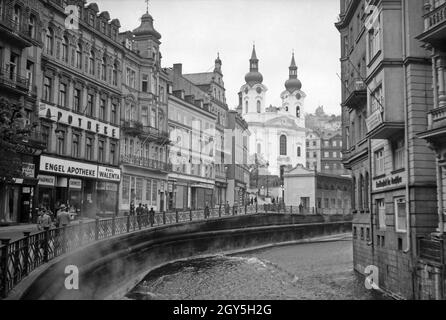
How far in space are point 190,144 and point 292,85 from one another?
89.6 metres

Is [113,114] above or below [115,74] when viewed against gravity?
below

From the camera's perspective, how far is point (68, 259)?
1658 cm

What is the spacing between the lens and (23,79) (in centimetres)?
3219

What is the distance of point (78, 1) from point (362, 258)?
27154 millimetres

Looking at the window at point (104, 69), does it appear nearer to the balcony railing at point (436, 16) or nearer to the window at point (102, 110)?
the window at point (102, 110)

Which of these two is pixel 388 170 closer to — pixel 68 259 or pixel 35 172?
pixel 68 259

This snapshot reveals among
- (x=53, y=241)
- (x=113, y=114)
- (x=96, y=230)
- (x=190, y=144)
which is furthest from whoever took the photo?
(x=190, y=144)

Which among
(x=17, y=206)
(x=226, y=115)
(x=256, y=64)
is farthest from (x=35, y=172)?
(x=256, y=64)

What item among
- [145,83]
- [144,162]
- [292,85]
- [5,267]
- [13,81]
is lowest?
[5,267]

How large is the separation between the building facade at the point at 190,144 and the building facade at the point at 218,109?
6.13 feet

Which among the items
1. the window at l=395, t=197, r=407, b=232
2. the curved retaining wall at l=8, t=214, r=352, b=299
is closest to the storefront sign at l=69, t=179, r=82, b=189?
the curved retaining wall at l=8, t=214, r=352, b=299

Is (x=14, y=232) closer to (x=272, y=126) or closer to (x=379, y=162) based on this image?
(x=379, y=162)

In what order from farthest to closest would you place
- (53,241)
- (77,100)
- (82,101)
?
(82,101)
(77,100)
(53,241)

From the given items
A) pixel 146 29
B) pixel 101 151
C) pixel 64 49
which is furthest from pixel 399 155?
pixel 146 29
